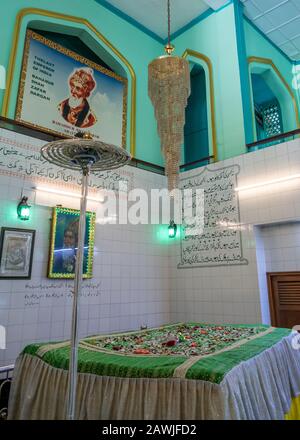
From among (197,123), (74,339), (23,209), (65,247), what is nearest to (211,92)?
(197,123)

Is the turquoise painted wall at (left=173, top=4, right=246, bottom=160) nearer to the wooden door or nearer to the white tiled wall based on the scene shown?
the white tiled wall

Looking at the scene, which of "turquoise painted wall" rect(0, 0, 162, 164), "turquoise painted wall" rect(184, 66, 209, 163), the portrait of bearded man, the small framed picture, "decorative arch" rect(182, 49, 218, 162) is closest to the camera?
the small framed picture

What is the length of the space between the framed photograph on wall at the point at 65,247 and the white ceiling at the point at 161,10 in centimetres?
415

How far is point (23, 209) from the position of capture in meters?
3.72

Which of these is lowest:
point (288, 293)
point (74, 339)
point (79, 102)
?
point (74, 339)

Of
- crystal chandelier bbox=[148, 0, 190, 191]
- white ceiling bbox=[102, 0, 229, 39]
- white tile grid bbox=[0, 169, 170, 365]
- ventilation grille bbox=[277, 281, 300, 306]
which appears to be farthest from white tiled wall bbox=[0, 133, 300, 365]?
white ceiling bbox=[102, 0, 229, 39]

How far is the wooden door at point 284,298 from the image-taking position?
4.26m

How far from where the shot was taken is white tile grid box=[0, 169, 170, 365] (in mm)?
3549

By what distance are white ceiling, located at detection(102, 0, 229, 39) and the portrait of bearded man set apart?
1726mm

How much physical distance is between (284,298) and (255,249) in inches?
31.4

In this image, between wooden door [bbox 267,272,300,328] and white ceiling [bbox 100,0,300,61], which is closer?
wooden door [bbox 267,272,300,328]

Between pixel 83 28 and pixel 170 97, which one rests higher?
pixel 83 28

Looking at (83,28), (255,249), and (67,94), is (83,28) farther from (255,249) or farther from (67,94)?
(255,249)

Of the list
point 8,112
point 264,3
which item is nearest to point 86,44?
point 8,112
